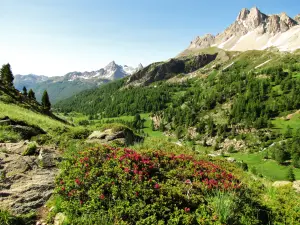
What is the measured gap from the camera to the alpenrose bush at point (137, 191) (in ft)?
28.6

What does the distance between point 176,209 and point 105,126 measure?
20.7 meters

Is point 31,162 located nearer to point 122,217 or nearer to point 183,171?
point 122,217

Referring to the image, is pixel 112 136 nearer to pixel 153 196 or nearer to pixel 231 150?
pixel 153 196

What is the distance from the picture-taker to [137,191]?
372 inches

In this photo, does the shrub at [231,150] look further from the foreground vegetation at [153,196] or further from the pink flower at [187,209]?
the pink flower at [187,209]

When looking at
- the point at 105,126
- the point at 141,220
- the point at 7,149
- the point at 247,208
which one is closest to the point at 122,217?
the point at 141,220

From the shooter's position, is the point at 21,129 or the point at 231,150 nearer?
the point at 21,129

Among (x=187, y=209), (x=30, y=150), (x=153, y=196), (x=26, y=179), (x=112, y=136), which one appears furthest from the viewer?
(x=112, y=136)

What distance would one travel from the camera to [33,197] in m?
10.4

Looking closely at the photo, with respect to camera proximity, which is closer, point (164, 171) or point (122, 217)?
point (122, 217)

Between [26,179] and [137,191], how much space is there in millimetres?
6148

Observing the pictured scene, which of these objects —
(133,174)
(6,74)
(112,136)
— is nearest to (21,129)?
(112,136)

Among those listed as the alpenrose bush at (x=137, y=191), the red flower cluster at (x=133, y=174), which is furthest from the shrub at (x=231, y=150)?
the alpenrose bush at (x=137, y=191)

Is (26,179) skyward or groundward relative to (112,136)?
groundward
